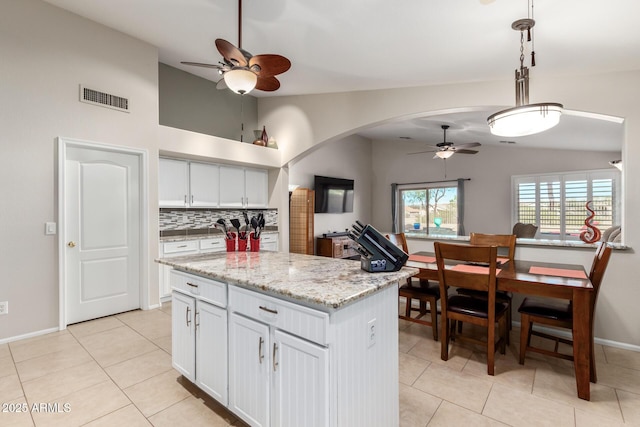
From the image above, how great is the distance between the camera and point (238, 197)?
17.2ft

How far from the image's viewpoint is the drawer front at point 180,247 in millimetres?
4227

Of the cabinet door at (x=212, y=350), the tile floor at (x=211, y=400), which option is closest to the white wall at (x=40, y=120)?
the tile floor at (x=211, y=400)

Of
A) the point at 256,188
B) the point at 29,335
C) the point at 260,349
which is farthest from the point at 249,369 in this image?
the point at 256,188

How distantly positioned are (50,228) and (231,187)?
2.43m

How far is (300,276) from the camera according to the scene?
1743 mm

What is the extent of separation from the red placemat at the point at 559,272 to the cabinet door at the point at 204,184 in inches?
165

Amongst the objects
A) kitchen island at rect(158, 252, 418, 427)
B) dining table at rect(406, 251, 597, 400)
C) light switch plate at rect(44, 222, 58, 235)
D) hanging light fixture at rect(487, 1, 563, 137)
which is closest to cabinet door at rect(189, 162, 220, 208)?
light switch plate at rect(44, 222, 58, 235)

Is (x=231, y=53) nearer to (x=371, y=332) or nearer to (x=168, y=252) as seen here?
(x=371, y=332)

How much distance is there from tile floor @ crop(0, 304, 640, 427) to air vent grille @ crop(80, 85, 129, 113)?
8.16 ft

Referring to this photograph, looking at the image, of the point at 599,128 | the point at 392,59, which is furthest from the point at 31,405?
the point at 599,128

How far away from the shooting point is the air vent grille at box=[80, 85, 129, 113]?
3359mm

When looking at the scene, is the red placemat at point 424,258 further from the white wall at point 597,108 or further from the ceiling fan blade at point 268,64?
the ceiling fan blade at point 268,64

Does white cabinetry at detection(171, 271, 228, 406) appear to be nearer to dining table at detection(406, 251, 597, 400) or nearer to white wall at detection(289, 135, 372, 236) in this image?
dining table at detection(406, 251, 597, 400)

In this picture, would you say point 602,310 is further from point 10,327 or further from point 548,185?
point 10,327
